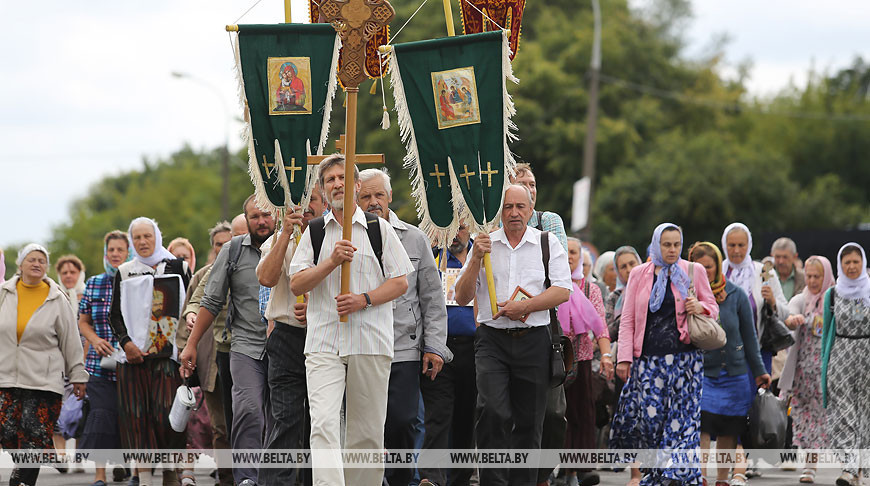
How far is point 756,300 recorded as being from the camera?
12672 mm

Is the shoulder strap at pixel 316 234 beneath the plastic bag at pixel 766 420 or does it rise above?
above

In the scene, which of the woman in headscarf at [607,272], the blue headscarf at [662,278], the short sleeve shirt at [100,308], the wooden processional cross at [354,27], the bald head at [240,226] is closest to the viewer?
the wooden processional cross at [354,27]

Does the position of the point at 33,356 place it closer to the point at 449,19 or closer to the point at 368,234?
the point at 368,234

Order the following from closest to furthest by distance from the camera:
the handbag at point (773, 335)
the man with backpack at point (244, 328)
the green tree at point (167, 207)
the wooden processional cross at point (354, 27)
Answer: the wooden processional cross at point (354, 27), the man with backpack at point (244, 328), the handbag at point (773, 335), the green tree at point (167, 207)

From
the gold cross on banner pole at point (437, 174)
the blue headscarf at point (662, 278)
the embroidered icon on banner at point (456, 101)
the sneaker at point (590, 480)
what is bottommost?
the sneaker at point (590, 480)

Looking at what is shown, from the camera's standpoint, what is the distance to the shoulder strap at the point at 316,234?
8211 mm

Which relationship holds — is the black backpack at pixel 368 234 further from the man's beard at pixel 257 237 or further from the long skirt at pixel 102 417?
the long skirt at pixel 102 417

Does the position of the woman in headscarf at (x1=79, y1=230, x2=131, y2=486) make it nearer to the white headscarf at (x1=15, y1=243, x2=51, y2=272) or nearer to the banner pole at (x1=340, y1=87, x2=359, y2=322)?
the white headscarf at (x1=15, y1=243, x2=51, y2=272)

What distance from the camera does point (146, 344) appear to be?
10961 mm

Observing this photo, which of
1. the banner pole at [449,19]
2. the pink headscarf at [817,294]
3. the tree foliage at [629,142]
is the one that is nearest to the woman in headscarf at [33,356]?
the banner pole at [449,19]

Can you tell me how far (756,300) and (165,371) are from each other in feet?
18.5

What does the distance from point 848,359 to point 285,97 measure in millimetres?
6397

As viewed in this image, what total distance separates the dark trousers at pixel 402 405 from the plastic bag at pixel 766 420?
12.5 feet

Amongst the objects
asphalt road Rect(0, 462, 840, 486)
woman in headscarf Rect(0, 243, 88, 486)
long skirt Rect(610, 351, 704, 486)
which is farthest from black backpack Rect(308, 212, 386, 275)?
asphalt road Rect(0, 462, 840, 486)
